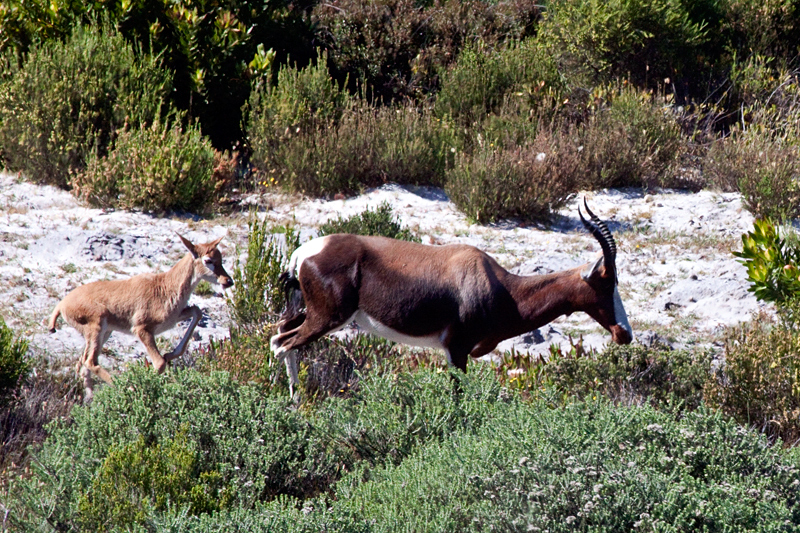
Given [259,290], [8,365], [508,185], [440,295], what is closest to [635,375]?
[440,295]

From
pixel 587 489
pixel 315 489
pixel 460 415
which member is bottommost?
pixel 315 489

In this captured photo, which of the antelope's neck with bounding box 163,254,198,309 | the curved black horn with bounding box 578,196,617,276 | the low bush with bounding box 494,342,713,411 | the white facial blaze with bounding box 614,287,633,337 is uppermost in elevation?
the curved black horn with bounding box 578,196,617,276

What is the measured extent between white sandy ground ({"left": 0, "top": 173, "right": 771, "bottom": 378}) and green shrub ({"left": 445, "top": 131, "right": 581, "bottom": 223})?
22cm

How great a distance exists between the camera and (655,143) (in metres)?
13.1

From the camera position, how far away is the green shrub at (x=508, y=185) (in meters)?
11.5

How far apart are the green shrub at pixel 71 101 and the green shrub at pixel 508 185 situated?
4.38 m

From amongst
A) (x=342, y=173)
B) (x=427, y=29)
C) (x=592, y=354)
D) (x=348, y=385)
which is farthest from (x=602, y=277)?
(x=427, y=29)

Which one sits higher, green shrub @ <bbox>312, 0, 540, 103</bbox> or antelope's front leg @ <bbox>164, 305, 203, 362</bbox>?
green shrub @ <bbox>312, 0, 540, 103</bbox>

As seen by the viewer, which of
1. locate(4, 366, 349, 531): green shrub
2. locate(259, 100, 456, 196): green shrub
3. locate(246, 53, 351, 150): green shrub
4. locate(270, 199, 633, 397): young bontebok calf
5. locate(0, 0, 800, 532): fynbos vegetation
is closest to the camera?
locate(0, 0, 800, 532): fynbos vegetation

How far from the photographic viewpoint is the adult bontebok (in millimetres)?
6945

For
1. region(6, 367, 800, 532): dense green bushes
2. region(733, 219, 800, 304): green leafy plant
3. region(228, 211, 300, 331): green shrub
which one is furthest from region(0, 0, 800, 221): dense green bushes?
region(6, 367, 800, 532): dense green bushes

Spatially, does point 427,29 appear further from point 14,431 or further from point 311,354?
point 14,431

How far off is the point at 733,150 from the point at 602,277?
6961mm

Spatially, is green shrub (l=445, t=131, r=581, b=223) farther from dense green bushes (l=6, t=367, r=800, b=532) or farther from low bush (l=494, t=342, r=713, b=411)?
dense green bushes (l=6, t=367, r=800, b=532)
